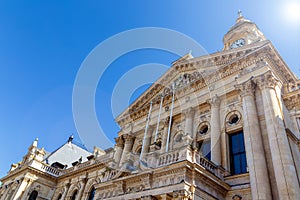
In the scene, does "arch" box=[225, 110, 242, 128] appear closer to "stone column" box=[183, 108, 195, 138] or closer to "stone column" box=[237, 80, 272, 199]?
"stone column" box=[237, 80, 272, 199]

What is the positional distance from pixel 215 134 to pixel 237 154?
1627 mm

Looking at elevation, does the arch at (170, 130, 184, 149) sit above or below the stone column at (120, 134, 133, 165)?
below

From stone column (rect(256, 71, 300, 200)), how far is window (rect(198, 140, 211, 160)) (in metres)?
Result: 3.93

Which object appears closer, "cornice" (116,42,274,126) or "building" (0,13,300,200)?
"building" (0,13,300,200)

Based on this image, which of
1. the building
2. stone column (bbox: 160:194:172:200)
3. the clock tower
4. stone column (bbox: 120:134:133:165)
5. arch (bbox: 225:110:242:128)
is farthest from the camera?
the clock tower

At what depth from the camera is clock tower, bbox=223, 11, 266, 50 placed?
23.7 m

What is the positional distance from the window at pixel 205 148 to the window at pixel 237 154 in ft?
4.45

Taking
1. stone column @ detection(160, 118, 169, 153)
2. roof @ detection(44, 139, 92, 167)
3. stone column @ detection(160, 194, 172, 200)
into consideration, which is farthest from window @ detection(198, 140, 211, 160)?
roof @ detection(44, 139, 92, 167)

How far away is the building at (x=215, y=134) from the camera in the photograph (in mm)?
10688

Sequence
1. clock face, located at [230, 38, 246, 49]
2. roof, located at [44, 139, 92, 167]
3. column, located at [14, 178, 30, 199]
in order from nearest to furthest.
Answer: clock face, located at [230, 38, 246, 49]
column, located at [14, 178, 30, 199]
roof, located at [44, 139, 92, 167]

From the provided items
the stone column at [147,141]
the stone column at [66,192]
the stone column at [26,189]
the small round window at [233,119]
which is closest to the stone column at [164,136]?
the stone column at [147,141]

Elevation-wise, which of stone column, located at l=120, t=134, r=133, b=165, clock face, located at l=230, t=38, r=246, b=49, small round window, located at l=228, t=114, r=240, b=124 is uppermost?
clock face, located at l=230, t=38, r=246, b=49

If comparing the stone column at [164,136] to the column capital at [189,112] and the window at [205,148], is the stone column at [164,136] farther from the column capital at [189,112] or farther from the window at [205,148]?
the window at [205,148]

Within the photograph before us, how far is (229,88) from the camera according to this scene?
52.1 ft
